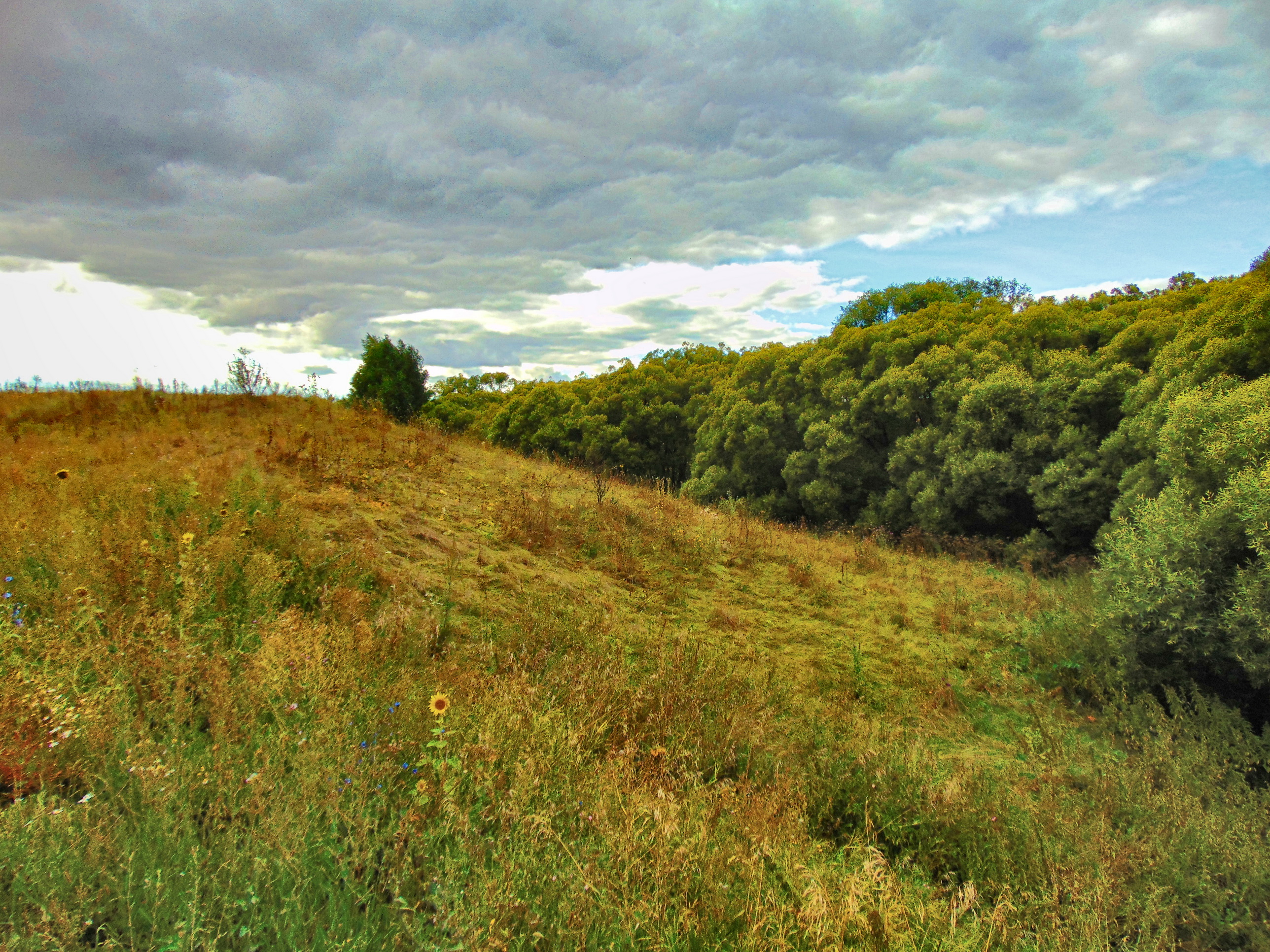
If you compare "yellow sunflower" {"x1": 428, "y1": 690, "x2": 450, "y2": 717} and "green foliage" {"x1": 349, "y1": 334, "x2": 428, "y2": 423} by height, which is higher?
"green foliage" {"x1": 349, "y1": 334, "x2": 428, "y2": 423}

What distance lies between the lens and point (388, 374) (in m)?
26.2

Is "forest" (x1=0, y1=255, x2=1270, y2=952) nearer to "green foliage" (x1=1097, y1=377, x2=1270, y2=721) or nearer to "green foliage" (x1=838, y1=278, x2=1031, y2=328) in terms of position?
"green foliage" (x1=1097, y1=377, x2=1270, y2=721)

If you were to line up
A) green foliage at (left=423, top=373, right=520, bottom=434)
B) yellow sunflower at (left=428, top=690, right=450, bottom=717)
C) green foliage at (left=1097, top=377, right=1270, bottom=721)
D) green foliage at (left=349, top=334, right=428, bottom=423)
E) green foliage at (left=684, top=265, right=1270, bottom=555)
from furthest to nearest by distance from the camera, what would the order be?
green foliage at (left=423, top=373, right=520, bottom=434) < green foliage at (left=349, top=334, right=428, bottom=423) < green foliage at (left=684, top=265, right=1270, bottom=555) < green foliage at (left=1097, top=377, right=1270, bottom=721) < yellow sunflower at (left=428, top=690, right=450, bottom=717)

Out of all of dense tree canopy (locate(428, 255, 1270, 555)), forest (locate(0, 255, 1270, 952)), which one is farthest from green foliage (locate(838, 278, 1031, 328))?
forest (locate(0, 255, 1270, 952))

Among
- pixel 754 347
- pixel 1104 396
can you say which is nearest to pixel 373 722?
pixel 1104 396

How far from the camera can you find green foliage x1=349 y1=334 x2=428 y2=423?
25.2 m

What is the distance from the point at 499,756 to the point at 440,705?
0.45 meters

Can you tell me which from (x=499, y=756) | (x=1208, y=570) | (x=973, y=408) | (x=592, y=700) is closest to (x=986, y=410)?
(x=973, y=408)

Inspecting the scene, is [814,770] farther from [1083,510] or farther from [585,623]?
[1083,510]

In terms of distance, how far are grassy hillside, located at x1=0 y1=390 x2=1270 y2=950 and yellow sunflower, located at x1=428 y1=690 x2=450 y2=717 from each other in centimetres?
12

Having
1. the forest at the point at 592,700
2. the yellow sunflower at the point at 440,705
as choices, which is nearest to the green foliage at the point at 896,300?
the forest at the point at 592,700

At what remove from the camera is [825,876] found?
8.90 ft

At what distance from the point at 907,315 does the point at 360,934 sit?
21.3 metres

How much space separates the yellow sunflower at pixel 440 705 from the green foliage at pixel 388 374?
23.1 meters
